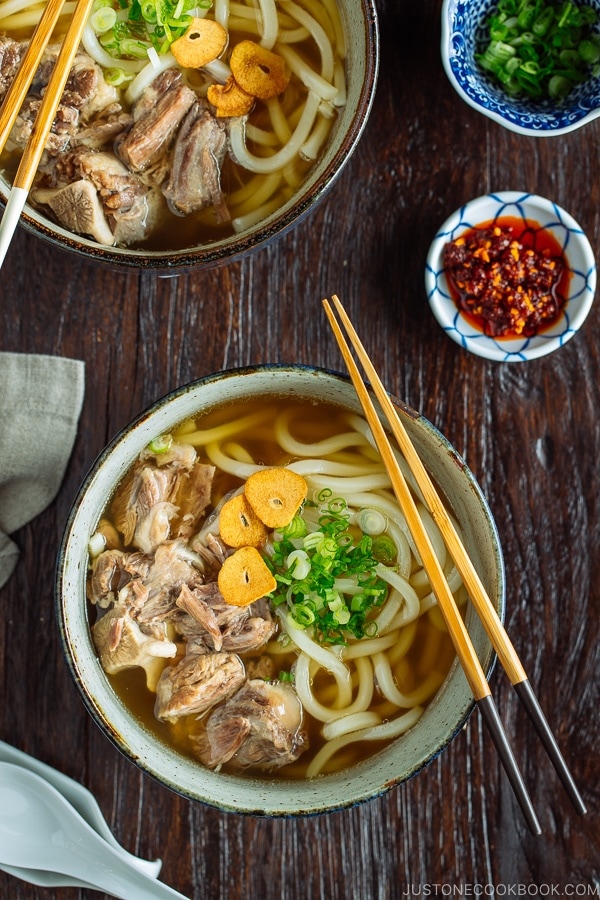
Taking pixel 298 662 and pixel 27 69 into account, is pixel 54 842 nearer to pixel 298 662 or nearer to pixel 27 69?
pixel 298 662

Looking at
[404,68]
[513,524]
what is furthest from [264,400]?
[404,68]

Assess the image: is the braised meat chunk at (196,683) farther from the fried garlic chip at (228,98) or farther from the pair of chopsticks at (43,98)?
the fried garlic chip at (228,98)

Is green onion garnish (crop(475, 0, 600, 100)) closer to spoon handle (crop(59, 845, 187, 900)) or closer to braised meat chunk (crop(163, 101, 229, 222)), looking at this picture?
braised meat chunk (crop(163, 101, 229, 222))

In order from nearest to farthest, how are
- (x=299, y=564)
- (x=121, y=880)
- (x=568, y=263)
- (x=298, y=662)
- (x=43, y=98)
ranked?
1. (x=43, y=98)
2. (x=299, y=564)
3. (x=298, y=662)
4. (x=121, y=880)
5. (x=568, y=263)

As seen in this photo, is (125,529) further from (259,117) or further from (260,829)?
(259,117)

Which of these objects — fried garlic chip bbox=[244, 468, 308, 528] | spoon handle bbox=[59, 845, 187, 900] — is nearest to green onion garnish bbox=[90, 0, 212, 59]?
fried garlic chip bbox=[244, 468, 308, 528]

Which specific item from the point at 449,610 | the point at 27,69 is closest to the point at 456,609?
the point at 449,610

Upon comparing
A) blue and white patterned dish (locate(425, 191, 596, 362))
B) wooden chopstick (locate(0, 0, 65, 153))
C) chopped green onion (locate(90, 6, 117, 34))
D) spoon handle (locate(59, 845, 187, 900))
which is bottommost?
spoon handle (locate(59, 845, 187, 900))
